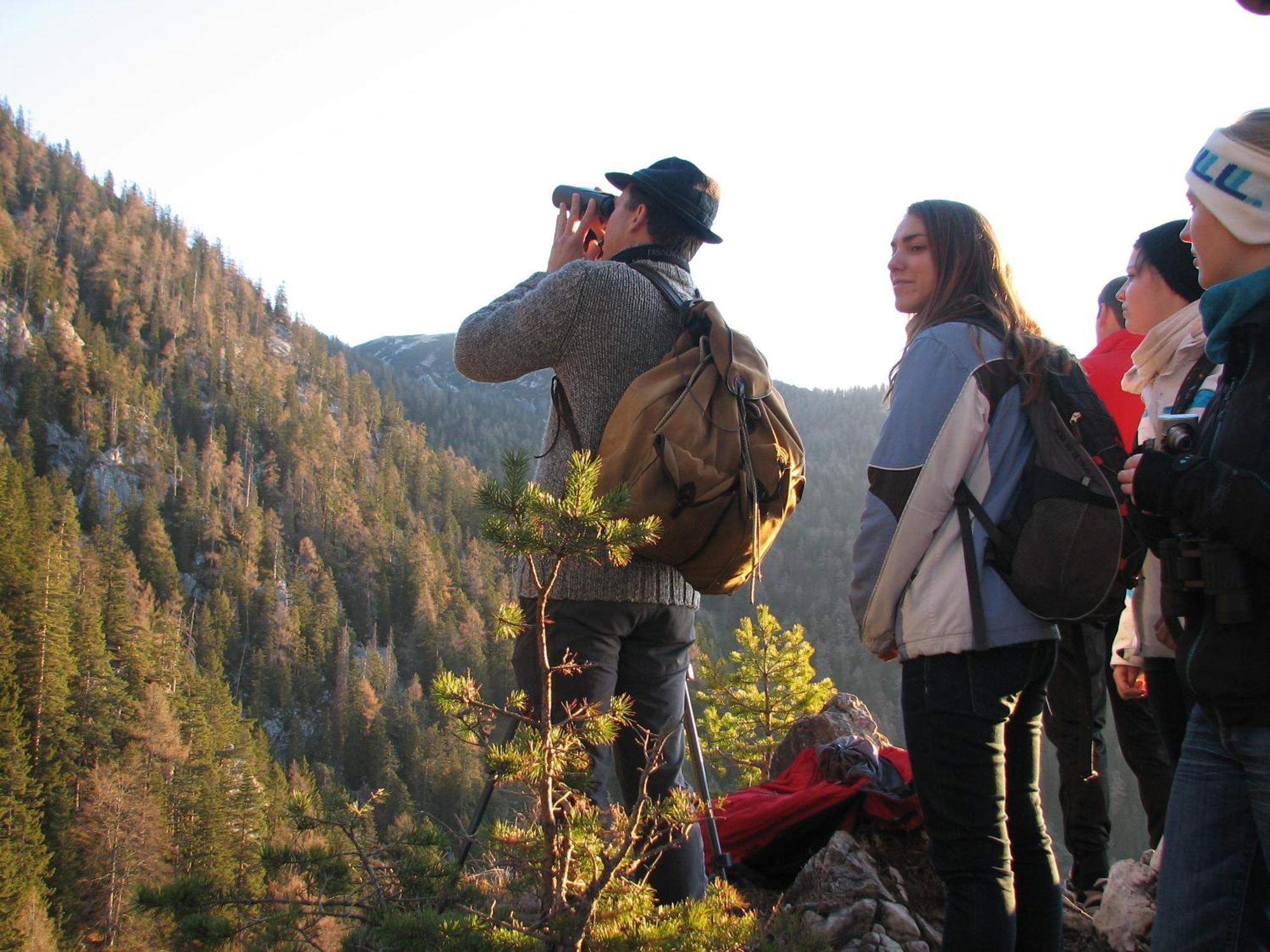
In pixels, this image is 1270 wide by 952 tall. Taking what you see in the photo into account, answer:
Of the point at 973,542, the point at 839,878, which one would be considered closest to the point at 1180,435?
the point at 973,542

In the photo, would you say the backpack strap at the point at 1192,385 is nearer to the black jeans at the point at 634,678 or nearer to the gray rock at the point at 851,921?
the black jeans at the point at 634,678

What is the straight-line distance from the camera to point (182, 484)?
79750 mm

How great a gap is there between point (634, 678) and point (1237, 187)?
5.45ft

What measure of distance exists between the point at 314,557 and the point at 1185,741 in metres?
84.7

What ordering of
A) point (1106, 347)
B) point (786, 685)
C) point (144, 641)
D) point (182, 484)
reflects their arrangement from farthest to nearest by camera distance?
1. point (182, 484)
2. point (144, 641)
3. point (786, 685)
4. point (1106, 347)

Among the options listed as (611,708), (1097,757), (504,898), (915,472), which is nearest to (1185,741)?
(915,472)

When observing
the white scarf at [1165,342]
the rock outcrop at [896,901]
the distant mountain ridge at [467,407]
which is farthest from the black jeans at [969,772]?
the distant mountain ridge at [467,407]

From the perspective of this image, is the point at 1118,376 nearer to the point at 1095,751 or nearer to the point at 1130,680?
the point at 1130,680

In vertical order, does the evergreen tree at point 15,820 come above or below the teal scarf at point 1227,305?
below

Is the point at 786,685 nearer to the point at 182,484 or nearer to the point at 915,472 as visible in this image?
the point at 915,472

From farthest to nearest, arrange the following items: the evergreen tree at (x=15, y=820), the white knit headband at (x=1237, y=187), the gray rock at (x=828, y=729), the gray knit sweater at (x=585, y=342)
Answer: the evergreen tree at (x=15, y=820) → the gray rock at (x=828, y=729) → the gray knit sweater at (x=585, y=342) → the white knit headband at (x=1237, y=187)

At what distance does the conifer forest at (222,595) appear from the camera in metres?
14.5

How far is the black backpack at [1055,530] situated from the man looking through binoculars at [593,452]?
2.51ft

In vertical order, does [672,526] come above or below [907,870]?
above
